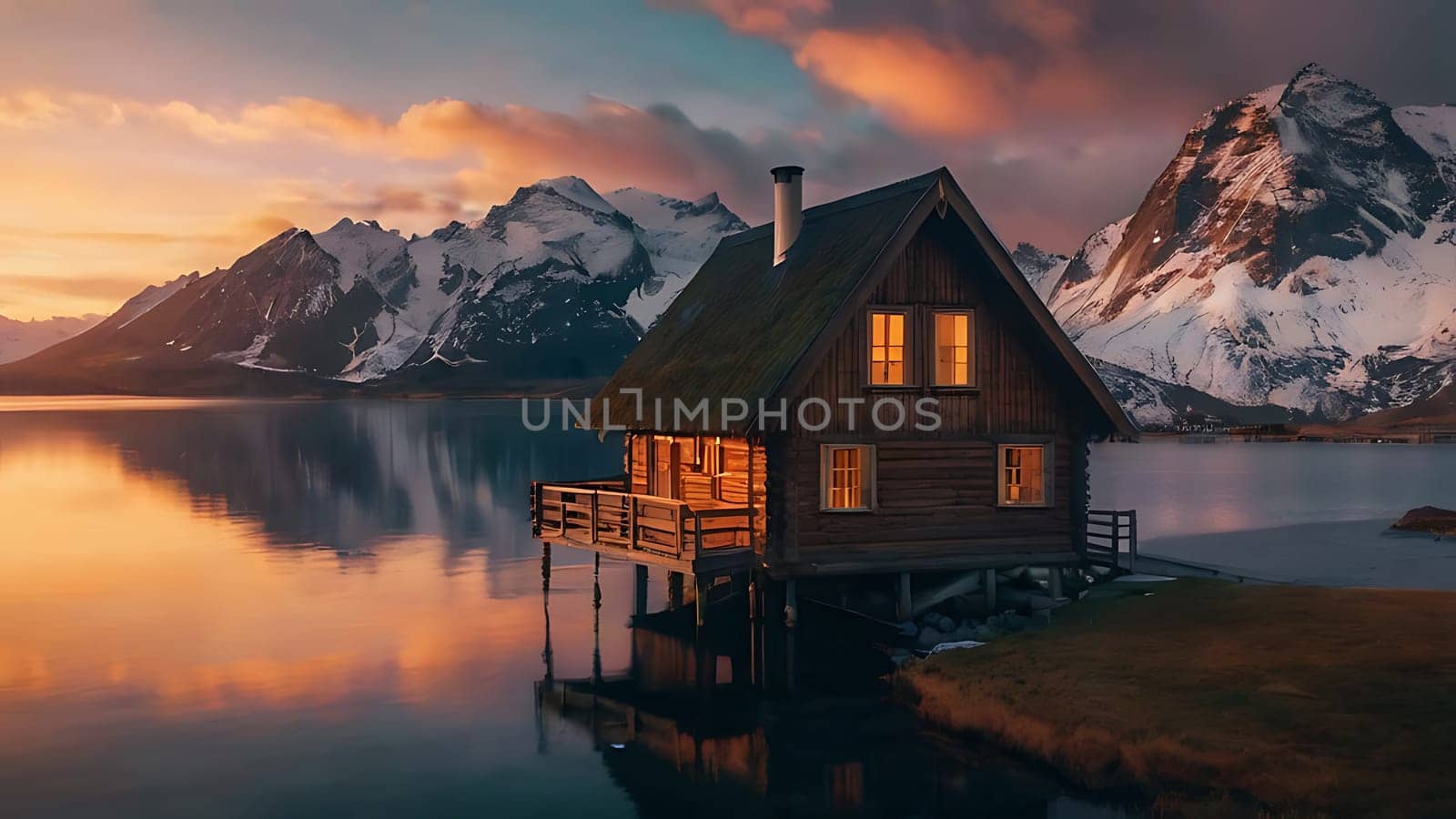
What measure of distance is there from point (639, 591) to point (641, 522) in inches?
361

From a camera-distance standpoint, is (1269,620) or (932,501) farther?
(932,501)

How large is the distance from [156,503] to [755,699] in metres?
58.1

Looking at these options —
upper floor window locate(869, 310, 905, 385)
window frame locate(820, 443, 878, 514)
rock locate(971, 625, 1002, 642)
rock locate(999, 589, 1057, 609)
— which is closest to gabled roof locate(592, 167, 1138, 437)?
upper floor window locate(869, 310, 905, 385)

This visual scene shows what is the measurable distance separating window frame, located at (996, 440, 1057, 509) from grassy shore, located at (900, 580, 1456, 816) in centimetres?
356

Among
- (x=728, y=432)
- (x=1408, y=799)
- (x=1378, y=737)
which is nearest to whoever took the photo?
(x=1408, y=799)

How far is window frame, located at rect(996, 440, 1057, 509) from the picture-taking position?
102 feet

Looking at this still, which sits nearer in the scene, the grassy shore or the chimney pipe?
the grassy shore

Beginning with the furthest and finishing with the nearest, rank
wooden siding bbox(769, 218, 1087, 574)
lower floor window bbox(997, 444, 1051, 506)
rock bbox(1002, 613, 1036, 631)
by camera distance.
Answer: lower floor window bbox(997, 444, 1051, 506) < wooden siding bbox(769, 218, 1087, 574) < rock bbox(1002, 613, 1036, 631)

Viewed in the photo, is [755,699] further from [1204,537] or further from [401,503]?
[401,503]

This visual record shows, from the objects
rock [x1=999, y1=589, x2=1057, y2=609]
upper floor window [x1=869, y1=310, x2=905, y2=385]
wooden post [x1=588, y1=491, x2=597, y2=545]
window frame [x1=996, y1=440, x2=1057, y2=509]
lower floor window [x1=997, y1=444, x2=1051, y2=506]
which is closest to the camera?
upper floor window [x1=869, y1=310, x2=905, y2=385]

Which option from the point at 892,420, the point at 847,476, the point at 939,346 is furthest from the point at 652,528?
the point at 939,346

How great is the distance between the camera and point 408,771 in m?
21.6

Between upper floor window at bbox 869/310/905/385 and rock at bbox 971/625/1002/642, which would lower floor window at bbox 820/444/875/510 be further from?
rock at bbox 971/625/1002/642

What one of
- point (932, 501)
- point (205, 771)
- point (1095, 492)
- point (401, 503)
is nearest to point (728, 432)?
point (932, 501)
